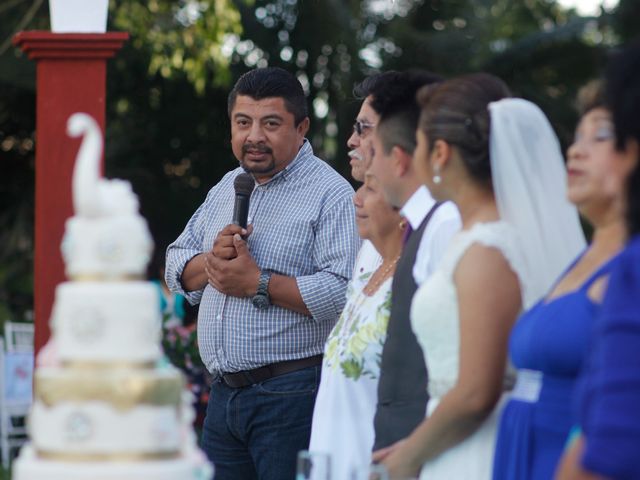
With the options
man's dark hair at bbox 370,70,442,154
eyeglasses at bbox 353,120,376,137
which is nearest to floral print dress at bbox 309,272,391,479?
man's dark hair at bbox 370,70,442,154

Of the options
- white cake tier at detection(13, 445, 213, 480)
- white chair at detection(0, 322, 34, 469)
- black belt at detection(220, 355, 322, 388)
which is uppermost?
white cake tier at detection(13, 445, 213, 480)

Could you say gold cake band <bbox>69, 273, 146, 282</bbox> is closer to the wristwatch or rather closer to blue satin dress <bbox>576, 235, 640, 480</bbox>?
blue satin dress <bbox>576, 235, 640, 480</bbox>

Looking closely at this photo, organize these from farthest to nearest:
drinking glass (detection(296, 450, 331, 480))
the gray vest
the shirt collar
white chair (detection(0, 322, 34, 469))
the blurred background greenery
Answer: the blurred background greenery < white chair (detection(0, 322, 34, 469)) < the shirt collar < the gray vest < drinking glass (detection(296, 450, 331, 480))

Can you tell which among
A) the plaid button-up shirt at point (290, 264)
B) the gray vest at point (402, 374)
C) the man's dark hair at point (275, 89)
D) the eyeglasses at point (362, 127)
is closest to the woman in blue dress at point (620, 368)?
the gray vest at point (402, 374)

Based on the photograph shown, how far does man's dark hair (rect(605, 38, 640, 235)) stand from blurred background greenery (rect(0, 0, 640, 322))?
46.8 feet

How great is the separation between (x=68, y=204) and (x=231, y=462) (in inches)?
49.3

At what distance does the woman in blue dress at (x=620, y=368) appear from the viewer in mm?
2291

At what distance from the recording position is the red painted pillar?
17.9 feet

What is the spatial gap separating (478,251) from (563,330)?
487 millimetres

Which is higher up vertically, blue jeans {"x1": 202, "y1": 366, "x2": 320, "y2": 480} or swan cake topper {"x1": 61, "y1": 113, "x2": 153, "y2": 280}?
swan cake topper {"x1": 61, "y1": 113, "x2": 153, "y2": 280}

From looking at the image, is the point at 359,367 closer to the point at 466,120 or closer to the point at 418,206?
the point at 418,206

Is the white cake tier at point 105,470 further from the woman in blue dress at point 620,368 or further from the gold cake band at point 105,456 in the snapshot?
the woman in blue dress at point 620,368

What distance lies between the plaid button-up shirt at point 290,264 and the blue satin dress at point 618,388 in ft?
9.62

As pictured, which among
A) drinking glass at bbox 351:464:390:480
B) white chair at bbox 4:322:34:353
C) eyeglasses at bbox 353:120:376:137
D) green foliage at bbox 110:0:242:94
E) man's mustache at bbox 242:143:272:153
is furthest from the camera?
green foliage at bbox 110:0:242:94
